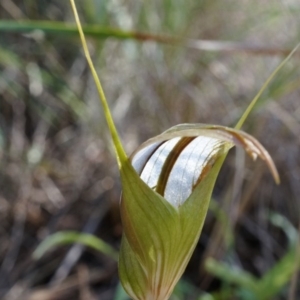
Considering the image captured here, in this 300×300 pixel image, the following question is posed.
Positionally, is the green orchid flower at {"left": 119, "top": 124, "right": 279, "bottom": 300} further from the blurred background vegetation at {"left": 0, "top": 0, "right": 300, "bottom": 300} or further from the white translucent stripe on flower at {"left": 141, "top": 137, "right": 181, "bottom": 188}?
the blurred background vegetation at {"left": 0, "top": 0, "right": 300, "bottom": 300}

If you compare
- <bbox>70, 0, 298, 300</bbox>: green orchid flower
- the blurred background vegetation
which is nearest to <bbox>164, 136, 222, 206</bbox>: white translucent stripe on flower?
<bbox>70, 0, 298, 300</bbox>: green orchid flower

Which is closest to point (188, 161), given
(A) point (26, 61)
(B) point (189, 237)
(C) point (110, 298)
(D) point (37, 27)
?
(B) point (189, 237)

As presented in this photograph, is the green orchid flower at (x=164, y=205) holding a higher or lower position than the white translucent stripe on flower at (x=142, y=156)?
lower

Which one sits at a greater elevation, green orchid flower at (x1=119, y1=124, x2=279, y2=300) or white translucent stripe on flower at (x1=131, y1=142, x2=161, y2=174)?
white translucent stripe on flower at (x1=131, y1=142, x2=161, y2=174)

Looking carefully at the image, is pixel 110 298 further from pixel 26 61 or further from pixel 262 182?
pixel 26 61

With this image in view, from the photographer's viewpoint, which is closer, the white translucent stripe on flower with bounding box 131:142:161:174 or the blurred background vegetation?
the white translucent stripe on flower with bounding box 131:142:161:174

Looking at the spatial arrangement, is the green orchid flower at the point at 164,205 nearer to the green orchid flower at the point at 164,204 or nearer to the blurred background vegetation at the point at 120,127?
the green orchid flower at the point at 164,204

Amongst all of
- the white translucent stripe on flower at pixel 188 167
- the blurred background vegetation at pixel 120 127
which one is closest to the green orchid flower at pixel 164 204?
the white translucent stripe on flower at pixel 188 167

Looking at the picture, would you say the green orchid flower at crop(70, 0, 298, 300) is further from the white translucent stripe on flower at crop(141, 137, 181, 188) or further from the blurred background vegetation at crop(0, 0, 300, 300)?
the blurred background vegetation at crop(0, 0, 300, 300)
